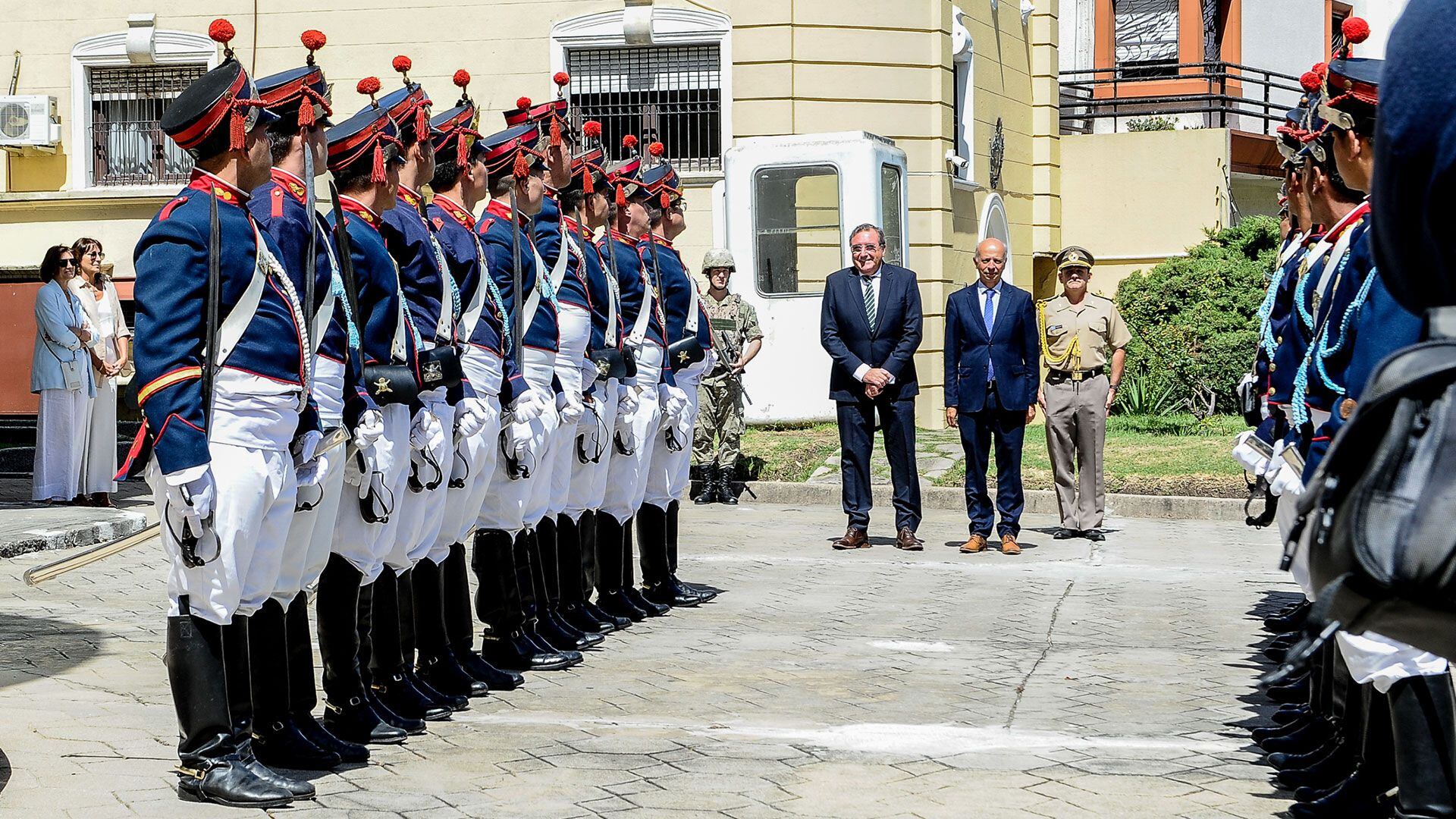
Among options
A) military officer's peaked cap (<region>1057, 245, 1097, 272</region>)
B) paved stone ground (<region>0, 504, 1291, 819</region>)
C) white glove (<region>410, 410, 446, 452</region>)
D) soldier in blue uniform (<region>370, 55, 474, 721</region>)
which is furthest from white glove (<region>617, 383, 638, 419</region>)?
military officer's peaked cap (<region>1057, 245, 1097, 272</region>)

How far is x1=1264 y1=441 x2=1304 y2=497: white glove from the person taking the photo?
5.48m

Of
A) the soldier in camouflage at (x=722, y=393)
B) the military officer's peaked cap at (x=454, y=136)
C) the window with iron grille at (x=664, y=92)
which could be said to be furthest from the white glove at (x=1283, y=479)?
the window with iron grille at (x=664, y=92)

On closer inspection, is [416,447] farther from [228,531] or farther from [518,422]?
[228,531]

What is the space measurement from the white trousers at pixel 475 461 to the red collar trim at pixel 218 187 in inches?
68.4

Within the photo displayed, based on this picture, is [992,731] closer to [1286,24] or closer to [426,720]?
[426,720]

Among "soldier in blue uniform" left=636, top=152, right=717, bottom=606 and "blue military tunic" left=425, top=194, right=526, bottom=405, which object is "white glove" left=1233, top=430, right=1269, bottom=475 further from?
"soldier in blue uniform" left=636, top=152, right=717, bottom=606

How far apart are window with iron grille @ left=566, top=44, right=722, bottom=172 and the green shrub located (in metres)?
5.58

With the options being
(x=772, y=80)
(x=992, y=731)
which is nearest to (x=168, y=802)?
(x=992, y=731)

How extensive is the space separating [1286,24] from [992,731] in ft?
91.9

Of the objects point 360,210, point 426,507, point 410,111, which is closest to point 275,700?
point 426,507

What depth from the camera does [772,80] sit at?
18938 millimetres

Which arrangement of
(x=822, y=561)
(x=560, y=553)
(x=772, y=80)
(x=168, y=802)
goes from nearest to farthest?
(x=168, y=802) → (x=560, y=553) → (x=822, y=561) → (x=772, y=80)

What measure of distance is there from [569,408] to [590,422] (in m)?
0.30

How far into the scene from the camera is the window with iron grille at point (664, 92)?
755 inches
